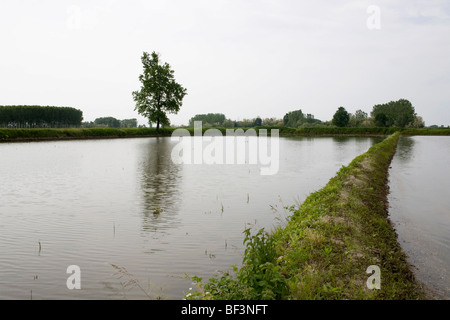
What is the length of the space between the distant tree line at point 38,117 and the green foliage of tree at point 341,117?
101 metres

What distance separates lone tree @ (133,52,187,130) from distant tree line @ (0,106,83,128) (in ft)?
158

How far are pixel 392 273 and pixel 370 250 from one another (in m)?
1.21

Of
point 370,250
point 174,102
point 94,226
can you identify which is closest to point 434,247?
point 370,250

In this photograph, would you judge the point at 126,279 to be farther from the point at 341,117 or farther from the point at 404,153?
the point at 341,117

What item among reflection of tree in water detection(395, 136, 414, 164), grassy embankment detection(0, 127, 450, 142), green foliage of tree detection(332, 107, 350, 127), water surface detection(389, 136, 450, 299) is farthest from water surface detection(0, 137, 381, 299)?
green foliage of tree detection(332, 107, 350, 127)

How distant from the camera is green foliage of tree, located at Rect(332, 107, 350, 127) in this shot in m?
141

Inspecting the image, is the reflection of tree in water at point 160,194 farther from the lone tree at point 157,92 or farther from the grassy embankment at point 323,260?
the lone tree at point 157,92

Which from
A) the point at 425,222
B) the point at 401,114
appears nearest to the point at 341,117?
the point at 401,114

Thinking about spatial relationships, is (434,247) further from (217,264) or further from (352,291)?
(217,264)

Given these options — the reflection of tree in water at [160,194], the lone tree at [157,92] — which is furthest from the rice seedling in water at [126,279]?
the lone tree at [157,92]

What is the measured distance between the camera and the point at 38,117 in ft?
368

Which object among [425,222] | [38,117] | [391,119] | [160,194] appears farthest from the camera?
[391,119]

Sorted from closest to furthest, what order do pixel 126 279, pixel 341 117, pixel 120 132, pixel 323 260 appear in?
1. pixel 126 279
2. pixel 323 260
3. pixel 120 132
4. pixel 341 117

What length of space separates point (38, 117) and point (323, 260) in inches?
4850
